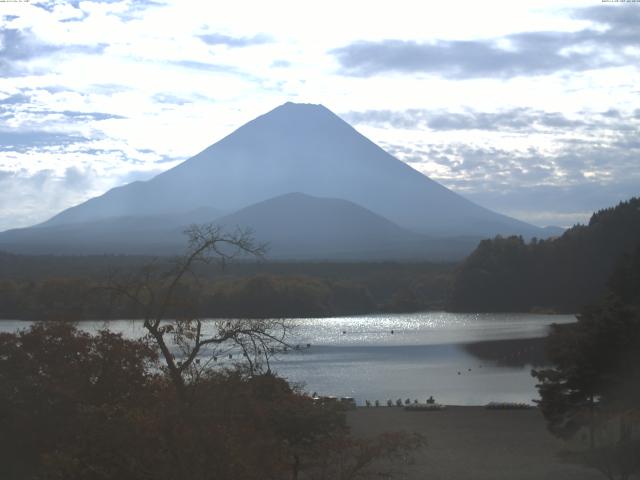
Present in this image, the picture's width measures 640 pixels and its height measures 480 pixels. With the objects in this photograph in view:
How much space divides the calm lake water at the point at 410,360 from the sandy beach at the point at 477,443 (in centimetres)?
249

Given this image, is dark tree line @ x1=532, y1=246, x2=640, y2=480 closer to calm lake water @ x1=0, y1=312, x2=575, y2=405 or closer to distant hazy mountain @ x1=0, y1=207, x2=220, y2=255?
calm lake water @ x1=0, y1=312, x2=575, y2=405

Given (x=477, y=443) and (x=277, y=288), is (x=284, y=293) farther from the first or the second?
(x=477, y=443)

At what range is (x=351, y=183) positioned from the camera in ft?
546

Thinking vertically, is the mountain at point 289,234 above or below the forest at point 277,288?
above

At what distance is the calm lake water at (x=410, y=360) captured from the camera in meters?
21.5

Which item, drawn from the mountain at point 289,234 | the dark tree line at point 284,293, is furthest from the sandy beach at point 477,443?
the mountain at point 289,234

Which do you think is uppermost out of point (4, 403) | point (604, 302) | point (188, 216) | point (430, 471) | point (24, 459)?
point (188, 216)

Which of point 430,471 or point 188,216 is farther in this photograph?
point 188,216

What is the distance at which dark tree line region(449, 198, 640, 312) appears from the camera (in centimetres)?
4875

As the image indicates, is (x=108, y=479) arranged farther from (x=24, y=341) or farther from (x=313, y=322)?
(x=313, y=322)

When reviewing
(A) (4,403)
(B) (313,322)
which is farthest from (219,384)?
(B) (313,322)

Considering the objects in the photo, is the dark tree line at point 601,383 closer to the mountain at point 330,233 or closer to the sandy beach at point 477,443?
the sandy beach at point 477,443

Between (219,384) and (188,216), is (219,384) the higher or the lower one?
the lower one

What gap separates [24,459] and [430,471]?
536 cm
